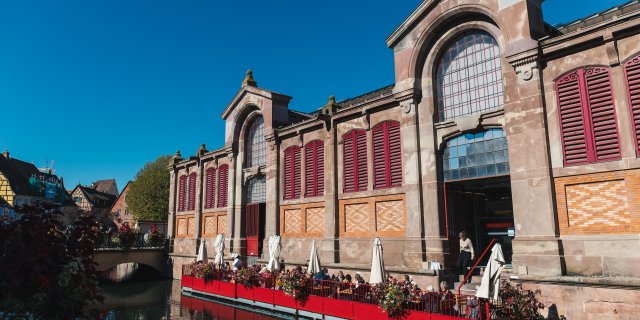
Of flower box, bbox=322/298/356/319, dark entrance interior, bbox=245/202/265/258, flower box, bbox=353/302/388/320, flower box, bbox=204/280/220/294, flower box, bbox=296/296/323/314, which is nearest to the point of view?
flower box, bbox=353/302/388/320

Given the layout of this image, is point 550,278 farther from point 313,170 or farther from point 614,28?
point 313,170

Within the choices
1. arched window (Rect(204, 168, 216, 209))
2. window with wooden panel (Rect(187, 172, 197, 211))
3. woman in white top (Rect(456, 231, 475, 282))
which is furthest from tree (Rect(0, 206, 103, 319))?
window with wooden panel (Rect(187, 172, 197, 211))

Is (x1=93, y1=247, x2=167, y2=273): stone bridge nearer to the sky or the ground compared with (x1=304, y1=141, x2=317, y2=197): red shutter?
nearer to the ground

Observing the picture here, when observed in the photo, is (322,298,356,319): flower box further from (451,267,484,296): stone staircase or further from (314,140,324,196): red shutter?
(314,140,324,196): red shutter

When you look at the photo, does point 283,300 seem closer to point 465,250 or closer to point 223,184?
point 465,250

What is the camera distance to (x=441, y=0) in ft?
60.7

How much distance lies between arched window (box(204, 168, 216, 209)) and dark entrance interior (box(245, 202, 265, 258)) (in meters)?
5.04

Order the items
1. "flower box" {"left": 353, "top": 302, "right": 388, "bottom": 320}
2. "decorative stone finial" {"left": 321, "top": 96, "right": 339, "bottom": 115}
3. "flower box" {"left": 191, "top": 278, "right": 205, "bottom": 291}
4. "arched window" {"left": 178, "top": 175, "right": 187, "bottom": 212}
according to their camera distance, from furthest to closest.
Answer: "arched window" {"left": 178, "top": 175, "right": 187, "bottom": 212} < "flower box" {"left": 191, "top": 278, "right": 205, "bottom": 291} < "decorative stone finial" {"left": 321, "top": 96, "right": 339, "bottom": 115} < "flower box" {"left": 353, "top": 302, "right": 388, "bottom": 320}

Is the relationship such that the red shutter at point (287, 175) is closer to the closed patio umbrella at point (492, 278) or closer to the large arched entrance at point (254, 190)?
the large arched entrance at point (254, 190)

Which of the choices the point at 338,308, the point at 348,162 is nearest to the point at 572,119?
the point at 348,162

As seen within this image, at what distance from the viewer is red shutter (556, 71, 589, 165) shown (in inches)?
562

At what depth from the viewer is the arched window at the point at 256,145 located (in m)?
29.2

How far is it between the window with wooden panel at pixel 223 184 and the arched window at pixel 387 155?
14.9m

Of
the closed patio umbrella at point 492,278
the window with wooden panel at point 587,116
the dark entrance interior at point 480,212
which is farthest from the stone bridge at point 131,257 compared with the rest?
the window with wooden panel at point 587,116
